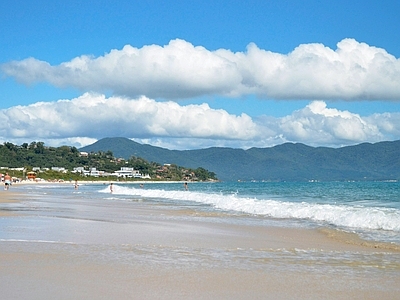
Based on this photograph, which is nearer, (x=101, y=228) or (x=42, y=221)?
(x=101, y=228)

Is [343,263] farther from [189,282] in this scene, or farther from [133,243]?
[133,243]

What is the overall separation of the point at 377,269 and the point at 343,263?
0.86 meters

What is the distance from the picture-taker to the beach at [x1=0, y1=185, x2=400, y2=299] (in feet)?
27.4

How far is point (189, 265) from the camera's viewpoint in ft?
35.0

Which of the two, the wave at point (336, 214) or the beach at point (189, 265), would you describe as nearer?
the beach at point (189, 265)

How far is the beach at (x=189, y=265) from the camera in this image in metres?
8.36

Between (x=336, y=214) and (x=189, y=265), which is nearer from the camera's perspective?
(x=189, y=265)

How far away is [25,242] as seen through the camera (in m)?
13.2

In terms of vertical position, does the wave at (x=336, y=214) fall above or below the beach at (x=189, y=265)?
above

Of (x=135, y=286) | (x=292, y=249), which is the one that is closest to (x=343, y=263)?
(x=292, y=249)

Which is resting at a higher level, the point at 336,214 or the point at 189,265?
the point at 336,214

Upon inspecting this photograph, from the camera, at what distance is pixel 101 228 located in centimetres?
1784

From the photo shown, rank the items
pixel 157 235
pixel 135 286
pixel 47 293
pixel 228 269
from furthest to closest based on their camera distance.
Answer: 1. pixel 157 235
2. pixel 228 269
3. pixel 135 286
4. pixel 47 293

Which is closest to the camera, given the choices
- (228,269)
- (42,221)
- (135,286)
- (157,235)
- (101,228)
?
(135,286)
